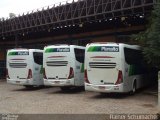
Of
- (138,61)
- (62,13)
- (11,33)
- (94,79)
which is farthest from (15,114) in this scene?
(11,33)

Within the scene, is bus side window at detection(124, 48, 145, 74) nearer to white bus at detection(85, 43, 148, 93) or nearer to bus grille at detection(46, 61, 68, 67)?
white bus at detection(85, 43, 148, 93)

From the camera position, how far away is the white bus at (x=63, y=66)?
2105 centimetres

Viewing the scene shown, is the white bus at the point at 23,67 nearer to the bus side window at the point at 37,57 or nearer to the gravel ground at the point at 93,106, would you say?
the bus side window at the point at 37,57

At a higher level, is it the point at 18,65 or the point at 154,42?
the point at 154,42

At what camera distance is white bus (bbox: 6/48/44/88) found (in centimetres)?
2378

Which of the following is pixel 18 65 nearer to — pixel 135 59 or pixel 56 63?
pixel 56 63

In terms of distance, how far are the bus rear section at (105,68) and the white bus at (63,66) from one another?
8.26ft

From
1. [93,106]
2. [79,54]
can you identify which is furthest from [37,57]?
[93,106]

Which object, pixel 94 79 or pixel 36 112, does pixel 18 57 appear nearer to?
pixel 94 79

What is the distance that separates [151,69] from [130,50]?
14.3 ft

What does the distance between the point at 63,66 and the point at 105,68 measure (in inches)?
142

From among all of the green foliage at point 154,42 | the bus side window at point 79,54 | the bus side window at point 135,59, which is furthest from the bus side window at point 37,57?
the green foliage at point 154,42

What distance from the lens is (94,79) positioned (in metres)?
18.6

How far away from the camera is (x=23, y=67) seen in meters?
23.9
